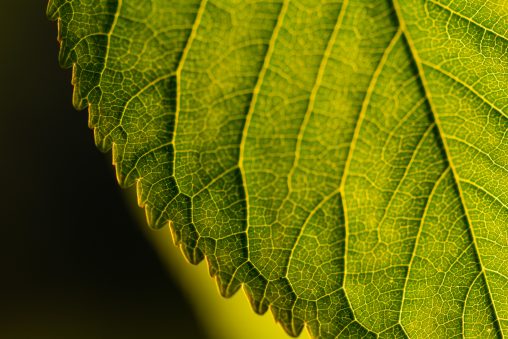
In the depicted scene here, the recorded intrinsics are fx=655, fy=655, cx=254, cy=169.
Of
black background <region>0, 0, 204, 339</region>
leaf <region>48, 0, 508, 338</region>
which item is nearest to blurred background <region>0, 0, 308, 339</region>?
black background <region>0, 0, 204, 339</region>

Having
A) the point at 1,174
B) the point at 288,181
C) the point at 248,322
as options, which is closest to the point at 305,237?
the point at 288,181

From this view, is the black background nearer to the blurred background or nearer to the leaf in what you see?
the blurred background

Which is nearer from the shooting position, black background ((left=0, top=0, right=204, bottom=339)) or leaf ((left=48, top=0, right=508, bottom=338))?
leaf ((left=48, top=0, right=508, bottom=338))

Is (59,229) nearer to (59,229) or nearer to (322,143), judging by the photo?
(59,229)

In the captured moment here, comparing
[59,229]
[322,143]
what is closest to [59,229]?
[59,229]

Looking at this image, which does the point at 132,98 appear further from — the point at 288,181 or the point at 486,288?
the point at 486,288

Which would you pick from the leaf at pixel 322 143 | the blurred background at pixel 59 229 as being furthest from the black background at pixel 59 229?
the leaf at pixel 322 143

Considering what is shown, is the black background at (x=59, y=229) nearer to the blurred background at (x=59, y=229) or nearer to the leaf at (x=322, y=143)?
the blurred background at (x=59, y=229)
